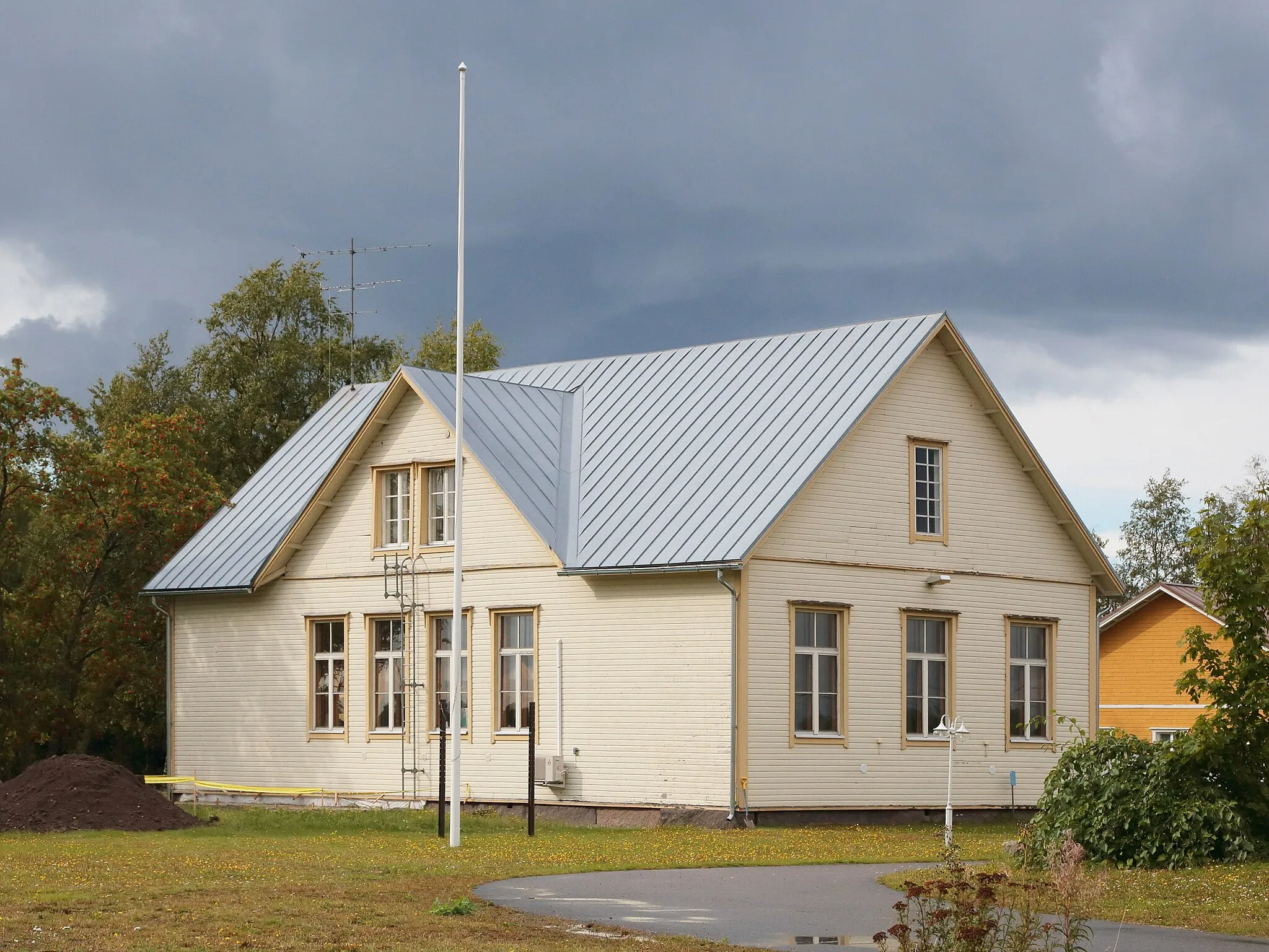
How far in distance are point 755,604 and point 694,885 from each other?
10911mm

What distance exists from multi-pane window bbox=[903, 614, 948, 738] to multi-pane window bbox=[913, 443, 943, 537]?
159cm

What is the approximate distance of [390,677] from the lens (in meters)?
32.9

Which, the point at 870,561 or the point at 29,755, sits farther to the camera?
the point at 29,755

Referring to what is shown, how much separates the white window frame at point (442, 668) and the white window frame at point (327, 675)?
2.18 meters

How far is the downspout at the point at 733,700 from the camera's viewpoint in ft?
90.8

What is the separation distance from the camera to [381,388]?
129 ft

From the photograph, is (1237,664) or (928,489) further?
(928,489)

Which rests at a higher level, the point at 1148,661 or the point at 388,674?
the point at 388,674

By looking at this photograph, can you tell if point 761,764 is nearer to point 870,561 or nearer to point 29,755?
point 870,561

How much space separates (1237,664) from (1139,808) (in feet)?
7.47

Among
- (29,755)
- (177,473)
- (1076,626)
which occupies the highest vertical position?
(177,473)

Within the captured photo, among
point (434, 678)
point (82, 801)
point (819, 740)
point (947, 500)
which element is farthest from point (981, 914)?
point (434, 678)

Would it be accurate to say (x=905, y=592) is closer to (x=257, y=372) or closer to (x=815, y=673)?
(x=815, y=673)

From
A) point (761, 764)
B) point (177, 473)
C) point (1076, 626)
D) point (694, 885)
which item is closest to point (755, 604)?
point (761, 764)
